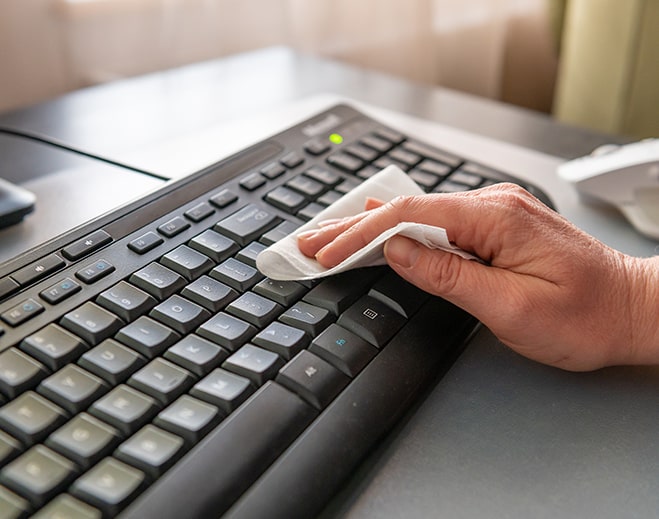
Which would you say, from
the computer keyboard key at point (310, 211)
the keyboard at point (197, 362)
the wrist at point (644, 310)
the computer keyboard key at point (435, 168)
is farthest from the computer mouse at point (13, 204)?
the wrist at point (644, 310)

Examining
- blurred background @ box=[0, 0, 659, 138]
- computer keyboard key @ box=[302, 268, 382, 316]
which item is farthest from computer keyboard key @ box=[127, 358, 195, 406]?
blurred background @ box=[0, 0, 659, 138]

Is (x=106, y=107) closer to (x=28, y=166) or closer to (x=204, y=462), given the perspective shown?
(x=28, y=166)

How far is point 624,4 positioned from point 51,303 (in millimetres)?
1054

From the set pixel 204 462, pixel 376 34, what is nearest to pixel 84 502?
pixel 204 462

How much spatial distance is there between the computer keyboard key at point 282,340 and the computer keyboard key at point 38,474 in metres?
0.13

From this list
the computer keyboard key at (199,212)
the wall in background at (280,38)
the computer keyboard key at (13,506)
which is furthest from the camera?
the wall in background at (280,38)

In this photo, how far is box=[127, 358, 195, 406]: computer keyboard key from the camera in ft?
1.28

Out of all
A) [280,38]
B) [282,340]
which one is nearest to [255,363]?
[282,340]

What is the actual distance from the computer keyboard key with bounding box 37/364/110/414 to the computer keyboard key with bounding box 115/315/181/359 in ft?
0.10

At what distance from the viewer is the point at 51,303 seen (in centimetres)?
44

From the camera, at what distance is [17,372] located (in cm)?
39

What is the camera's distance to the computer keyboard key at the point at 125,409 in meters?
0.37

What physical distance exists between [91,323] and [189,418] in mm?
89

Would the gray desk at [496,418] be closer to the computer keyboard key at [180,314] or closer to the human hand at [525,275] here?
the human hand at [525,275]
